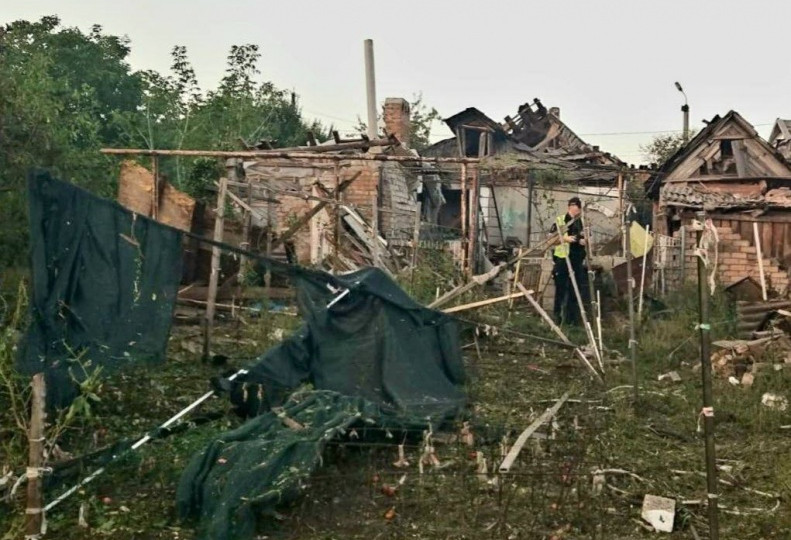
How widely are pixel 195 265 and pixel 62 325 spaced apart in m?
5.61

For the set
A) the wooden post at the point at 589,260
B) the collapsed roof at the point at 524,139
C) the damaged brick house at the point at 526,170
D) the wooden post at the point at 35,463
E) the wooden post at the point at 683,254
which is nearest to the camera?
the wooden post at the point at 35,463

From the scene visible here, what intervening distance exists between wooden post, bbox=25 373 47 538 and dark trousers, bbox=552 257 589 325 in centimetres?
909

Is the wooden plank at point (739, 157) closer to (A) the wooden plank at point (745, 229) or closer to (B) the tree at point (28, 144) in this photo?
(A) the wooden plank at point (745, 229)

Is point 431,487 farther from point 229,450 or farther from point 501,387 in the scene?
point 501,387

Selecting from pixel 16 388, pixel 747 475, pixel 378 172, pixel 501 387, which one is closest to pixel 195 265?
pixel 501 387

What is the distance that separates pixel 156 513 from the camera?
5.05 m

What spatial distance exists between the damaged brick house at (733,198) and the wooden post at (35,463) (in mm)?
10522

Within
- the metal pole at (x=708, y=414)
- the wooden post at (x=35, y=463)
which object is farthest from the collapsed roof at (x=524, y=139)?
the wooden post at (x=35, y=463)

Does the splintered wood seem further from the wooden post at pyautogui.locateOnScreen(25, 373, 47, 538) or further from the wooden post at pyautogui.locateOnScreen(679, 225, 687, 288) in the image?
the wooden post at pyautogui.locateOnScreen(679, 225, 687, 288)

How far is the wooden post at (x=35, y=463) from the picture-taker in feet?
13.4

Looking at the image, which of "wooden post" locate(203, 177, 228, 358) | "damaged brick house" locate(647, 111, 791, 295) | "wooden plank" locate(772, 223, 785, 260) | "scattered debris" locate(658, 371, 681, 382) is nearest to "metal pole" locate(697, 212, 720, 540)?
"wooden post" locate(203, 177, 228, 358)

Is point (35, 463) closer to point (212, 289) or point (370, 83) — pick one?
point (212, 289)

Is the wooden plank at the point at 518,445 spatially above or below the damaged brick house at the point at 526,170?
below

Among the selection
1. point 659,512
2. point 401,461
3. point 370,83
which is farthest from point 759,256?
point 370,83
